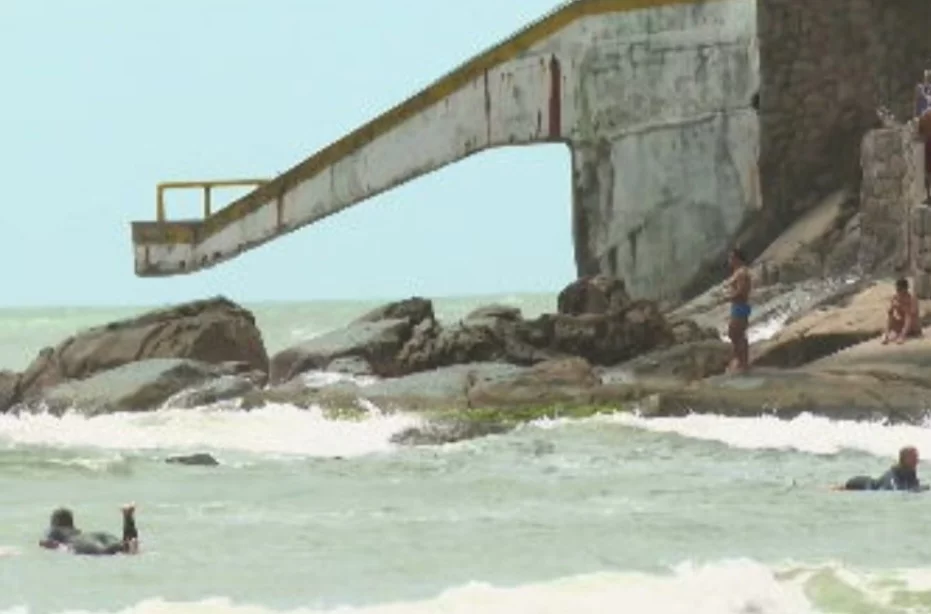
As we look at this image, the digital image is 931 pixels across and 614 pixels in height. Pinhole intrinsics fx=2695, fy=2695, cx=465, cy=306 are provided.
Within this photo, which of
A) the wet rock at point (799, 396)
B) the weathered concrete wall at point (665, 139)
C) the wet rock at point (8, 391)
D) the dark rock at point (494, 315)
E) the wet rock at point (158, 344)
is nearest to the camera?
the wet rock at point (799, 396)

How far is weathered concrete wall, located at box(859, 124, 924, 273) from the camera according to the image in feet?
85.1

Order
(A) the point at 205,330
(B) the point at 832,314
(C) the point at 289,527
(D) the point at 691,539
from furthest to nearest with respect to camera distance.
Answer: (A) the point at 205,330 < (B) the point at 832,314 < (C) the point at 289,527 < (D) the point at 691,539

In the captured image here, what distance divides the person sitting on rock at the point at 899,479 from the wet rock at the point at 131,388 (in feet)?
33.5

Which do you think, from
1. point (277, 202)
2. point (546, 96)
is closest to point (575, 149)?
point (546, 96)

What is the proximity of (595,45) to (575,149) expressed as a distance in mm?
1336

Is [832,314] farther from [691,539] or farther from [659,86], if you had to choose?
[691,539]

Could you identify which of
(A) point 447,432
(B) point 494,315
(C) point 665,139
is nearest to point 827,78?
(C) point 665,139

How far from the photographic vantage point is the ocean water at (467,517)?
13.7m

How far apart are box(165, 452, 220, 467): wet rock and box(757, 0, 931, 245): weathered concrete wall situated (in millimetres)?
9796

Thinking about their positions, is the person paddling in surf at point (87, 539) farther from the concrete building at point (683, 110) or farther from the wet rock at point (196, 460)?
the concrete building at point (683, 110)

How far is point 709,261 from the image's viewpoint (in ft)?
101

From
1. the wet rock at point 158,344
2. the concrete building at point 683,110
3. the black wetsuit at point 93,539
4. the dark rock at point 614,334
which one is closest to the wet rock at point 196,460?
the dark rock at point 614,334

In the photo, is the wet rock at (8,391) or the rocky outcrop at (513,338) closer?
the rocky outcrop at (513,338)

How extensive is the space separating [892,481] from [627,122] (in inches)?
533
